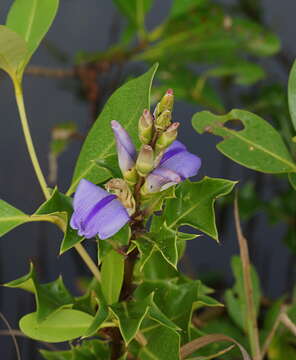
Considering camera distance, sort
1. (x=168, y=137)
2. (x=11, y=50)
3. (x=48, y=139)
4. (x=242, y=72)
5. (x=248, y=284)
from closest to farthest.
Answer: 1. (x=168, y=137)
2. (x=11, y=50)
3. (x=248, y=284)
4. (x=242, y=72)
5. (x=48, y=139)

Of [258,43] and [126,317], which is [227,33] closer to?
[258,43]

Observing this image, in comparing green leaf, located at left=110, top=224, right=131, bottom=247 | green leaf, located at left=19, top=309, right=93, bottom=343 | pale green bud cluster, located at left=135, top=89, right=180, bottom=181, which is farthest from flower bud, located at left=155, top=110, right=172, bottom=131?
green leaf, located at left=19, top=309, right=93, bottom=343

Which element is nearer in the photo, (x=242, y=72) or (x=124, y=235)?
(x=124, y=235)

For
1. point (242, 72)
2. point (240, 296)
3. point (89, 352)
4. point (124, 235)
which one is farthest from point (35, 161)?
point (242, 72)

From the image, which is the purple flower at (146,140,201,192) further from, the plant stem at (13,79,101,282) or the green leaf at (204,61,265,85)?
the green leaf at (204,61,265,85)

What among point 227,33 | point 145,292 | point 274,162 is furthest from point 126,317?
point 227,33

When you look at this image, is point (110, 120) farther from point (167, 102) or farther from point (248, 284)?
point (248, 284)
